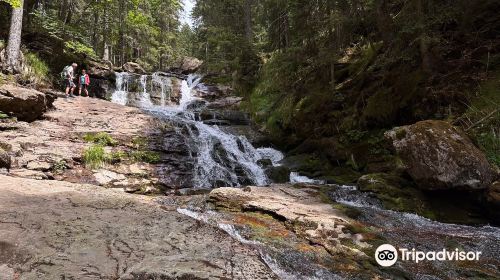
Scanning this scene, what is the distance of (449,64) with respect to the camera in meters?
10.3

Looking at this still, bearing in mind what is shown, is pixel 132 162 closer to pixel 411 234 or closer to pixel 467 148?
pixel 411 234

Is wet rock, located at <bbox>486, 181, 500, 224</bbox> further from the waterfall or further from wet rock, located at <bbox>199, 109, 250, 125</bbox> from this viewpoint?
wet rock, located at <bbox>199, 109, 250, 125</bbox>

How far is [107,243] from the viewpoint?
164 inches

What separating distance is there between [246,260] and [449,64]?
9.13m

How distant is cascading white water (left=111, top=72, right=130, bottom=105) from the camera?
20.2 metres

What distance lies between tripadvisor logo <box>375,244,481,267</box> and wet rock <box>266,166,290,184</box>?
6.22 meters

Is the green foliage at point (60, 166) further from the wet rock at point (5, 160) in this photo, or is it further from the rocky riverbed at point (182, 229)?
the wet rock at point (5, 160)

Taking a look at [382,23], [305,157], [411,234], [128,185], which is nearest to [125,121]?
[128,185]

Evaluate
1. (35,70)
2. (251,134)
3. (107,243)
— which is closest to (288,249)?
(107,243)

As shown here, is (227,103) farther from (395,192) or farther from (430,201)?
(430,201)

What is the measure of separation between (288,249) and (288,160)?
871cm

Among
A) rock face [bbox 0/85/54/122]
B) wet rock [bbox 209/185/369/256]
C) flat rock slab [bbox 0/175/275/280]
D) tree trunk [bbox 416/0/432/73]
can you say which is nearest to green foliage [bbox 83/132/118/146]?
rock face [bbox 0/85/54/122]

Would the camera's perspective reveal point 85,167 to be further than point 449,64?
No

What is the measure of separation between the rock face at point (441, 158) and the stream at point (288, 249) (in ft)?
3.06
